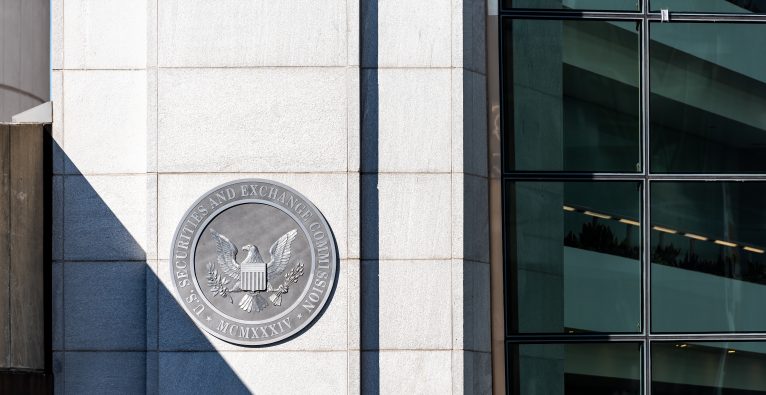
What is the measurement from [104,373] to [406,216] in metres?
3.37

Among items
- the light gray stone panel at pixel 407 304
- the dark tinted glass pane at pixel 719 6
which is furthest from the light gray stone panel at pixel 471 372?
the dark tinted glass pane at pixel 719 6

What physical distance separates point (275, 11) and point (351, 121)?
133cm

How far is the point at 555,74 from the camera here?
46.0 ft

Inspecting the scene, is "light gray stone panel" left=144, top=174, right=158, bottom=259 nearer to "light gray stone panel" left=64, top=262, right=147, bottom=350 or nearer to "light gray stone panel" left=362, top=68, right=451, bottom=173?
"light gray stone panel" left=64, top=262, right=147, bottom=350

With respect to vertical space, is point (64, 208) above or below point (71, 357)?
above

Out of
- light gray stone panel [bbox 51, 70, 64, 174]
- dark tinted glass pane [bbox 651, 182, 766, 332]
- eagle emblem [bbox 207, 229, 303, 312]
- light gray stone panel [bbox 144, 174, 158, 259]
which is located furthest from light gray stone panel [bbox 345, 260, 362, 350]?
dark tinted glass pane [bbox 651, 182, 766, 332]

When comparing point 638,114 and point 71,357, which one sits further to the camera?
point 638,114

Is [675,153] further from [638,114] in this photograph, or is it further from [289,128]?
[289,128]

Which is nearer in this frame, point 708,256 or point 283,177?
point 283,177

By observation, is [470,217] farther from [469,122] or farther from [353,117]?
[353,117]

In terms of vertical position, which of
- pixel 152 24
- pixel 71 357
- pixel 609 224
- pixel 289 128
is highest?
pixel 152 24

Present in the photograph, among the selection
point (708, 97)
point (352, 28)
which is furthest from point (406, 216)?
point (708, 97)

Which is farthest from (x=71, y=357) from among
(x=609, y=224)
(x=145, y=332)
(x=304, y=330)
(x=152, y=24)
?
(x=609, y=224)

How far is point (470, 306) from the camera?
13.1 m
